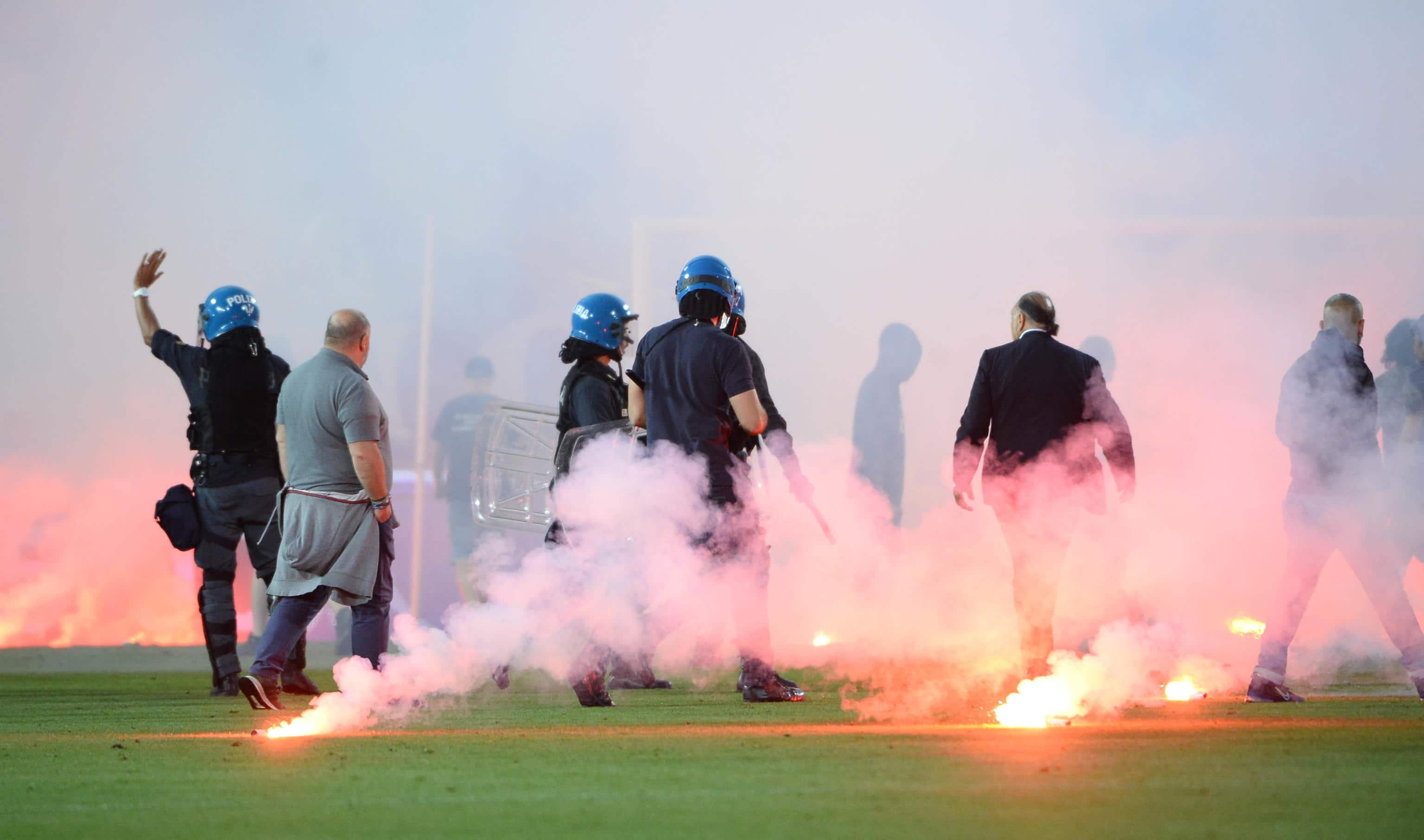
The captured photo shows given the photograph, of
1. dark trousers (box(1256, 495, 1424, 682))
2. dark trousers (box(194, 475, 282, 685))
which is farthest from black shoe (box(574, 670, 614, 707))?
dark trousers (box(1256, 495, 1424, 682))

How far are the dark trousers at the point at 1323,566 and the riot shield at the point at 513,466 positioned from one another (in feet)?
11.2

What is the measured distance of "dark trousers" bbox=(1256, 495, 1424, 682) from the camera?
430cm

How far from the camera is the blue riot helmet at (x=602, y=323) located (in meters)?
4.97

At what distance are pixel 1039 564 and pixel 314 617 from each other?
91.8 inches

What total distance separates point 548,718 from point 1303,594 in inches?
95.0

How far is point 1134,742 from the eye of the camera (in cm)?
300

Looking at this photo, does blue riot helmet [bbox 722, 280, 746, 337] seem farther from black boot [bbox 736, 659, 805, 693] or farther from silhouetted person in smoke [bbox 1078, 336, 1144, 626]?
silhouetted person in smoke [bbox 1078, 336, 1144, 626]

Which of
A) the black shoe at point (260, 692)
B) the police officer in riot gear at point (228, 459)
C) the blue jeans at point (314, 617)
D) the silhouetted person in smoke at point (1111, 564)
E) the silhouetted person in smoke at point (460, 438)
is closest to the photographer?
the black shoe at point (260, 692)

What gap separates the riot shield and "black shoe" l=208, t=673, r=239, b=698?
5.63ft

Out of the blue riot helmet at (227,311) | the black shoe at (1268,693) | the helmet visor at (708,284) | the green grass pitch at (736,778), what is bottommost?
the green grass pitch at (736,778)

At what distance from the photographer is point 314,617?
432cm

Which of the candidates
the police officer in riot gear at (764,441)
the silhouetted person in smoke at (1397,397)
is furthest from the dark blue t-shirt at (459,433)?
the silhouetted person in smoke at (1397,397)

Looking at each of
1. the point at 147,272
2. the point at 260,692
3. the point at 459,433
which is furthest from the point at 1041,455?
the point at 459,433

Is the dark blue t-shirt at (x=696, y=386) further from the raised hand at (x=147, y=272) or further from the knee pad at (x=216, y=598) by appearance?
the raised hand at (x=147, y=272)
